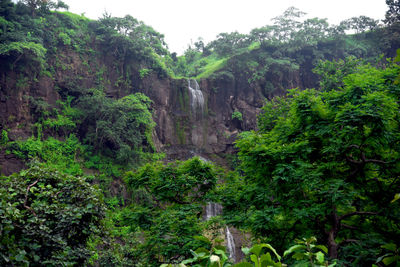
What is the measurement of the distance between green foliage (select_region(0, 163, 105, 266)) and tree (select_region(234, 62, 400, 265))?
2788mm

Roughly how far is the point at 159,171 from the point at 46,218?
3414 millimetres

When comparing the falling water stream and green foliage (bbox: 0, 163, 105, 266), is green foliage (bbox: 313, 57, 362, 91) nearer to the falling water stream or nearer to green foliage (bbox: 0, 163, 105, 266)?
the falling water stream

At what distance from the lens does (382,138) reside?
12.8 feet

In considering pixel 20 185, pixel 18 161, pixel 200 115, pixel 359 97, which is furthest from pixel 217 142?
pixel 20 185

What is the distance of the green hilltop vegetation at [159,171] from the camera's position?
3.26 metres

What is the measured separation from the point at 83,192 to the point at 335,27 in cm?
2482

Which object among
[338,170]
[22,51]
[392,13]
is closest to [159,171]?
[338,170]

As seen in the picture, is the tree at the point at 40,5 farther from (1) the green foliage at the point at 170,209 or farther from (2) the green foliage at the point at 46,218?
(2) the green foliage at the point at 46,218

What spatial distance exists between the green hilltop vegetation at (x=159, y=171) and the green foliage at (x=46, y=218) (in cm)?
2

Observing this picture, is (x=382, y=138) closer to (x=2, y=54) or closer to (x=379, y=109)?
(x=379, y=109)

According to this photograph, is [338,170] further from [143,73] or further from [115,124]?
[143,73]

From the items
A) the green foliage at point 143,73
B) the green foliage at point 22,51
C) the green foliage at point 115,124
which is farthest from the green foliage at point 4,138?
the green foliage at point 143,73

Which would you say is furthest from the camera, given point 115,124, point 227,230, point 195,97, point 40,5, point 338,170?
point 195,97

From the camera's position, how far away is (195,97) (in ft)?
65.0
